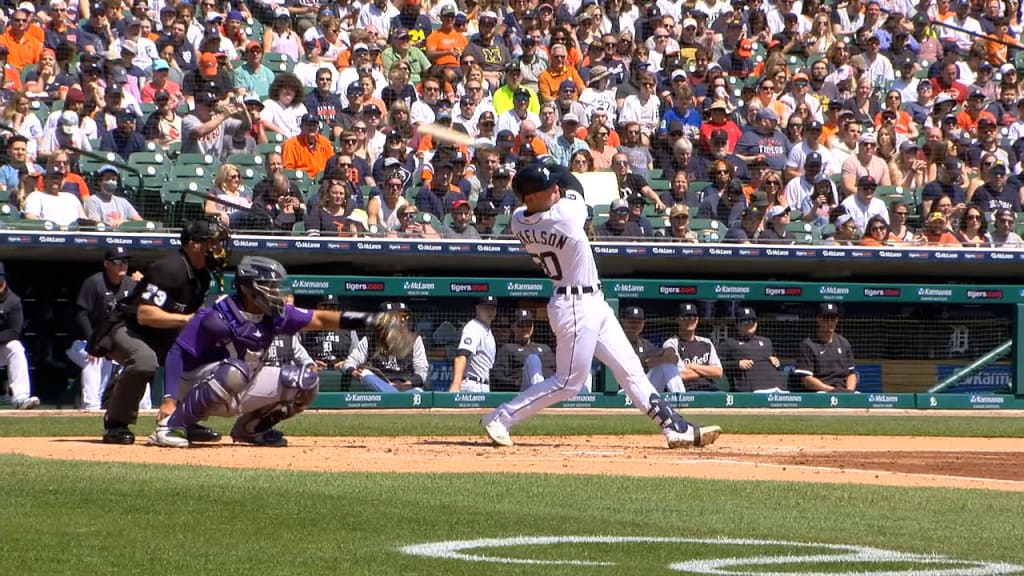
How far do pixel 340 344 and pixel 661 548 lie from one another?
8.49m

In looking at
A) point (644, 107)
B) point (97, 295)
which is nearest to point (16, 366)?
point (97, 295)

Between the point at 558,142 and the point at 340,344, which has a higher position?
the point at 558,142

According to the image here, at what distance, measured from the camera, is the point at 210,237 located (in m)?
8.66

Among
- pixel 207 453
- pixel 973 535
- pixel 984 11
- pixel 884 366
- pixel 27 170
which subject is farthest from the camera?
pixel 984 11

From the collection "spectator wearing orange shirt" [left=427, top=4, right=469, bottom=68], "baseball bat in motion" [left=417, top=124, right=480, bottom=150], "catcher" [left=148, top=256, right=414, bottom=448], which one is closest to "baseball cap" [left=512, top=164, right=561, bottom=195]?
"catcher" [left=148, top=256, right=414, bottom=448]

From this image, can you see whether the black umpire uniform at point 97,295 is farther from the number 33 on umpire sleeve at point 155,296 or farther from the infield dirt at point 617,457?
the number 33 on umpire sleeve at point 155,296

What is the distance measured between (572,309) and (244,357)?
192cm

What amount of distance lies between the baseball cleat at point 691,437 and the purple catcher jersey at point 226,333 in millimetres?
2305

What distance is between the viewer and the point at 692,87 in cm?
1697

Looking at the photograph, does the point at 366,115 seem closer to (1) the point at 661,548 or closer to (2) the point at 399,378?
(2) the point at 399,378

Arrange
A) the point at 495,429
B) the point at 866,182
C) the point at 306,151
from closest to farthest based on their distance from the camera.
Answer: the point at 495,429 → the point at 306,151 → the point at 866,182

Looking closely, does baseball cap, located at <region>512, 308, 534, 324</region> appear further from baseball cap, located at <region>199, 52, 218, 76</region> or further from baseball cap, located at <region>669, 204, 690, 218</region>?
baseball cap, located at <region>199, 52, 218, 76</region>

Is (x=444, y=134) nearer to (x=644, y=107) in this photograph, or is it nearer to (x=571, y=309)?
(x=644, y=107)

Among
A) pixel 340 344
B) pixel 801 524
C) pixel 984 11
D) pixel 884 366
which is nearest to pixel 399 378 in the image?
pixel 340 344
